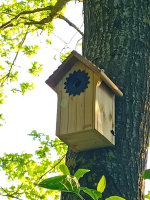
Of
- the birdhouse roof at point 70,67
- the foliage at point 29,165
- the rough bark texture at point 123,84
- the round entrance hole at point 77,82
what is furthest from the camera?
the foliage at point 29,165

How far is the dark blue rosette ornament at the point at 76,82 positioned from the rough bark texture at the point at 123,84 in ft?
0.44

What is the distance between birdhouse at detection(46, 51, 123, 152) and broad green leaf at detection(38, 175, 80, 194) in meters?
0.97

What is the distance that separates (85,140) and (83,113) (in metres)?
0.14

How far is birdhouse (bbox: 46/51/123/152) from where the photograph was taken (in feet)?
5.74

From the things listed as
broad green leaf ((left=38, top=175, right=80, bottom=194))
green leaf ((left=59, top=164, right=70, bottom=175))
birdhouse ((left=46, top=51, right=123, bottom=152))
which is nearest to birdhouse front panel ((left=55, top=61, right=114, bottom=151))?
birdhouse ((left=46, top=51, right=123, bottom=152))

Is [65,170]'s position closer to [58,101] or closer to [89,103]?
[89,103]

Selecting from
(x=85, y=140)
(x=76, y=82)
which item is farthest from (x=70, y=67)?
(x=85, y=140)

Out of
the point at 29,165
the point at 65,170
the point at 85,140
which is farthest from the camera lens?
the point at 29,165

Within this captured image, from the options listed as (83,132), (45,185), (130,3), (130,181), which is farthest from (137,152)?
(45,185)

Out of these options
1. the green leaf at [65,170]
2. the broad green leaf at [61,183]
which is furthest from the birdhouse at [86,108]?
the broad green leaf at [61,183]

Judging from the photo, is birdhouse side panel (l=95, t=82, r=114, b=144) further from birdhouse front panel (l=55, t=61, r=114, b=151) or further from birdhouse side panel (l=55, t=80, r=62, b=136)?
birdhouse side panel (l=55, t=80, r=62, b=136)

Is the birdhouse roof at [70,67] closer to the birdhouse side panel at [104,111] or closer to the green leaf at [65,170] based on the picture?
the birdhouse side panel at [104,111]

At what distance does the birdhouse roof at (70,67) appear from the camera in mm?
1793

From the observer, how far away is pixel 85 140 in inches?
70.3
